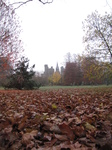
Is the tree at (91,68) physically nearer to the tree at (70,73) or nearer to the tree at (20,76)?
the tree at (20,76)

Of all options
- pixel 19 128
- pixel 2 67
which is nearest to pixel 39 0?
pixel 19 128

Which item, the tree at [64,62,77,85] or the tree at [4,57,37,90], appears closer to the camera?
the tree at [4,57,37,90]

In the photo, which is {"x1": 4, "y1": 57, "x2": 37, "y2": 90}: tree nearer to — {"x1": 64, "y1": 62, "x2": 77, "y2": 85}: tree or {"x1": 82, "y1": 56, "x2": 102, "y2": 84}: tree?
{"x1": 82, "y1": 56, "x2": 102, "y2": 84}: tree

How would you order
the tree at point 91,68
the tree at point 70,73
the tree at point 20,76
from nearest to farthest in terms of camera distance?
the tree at point 91,68, the tree at point 20,76, the tree at point 70,73

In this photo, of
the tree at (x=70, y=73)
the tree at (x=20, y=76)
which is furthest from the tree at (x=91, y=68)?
the tree at (x=70, y=73)

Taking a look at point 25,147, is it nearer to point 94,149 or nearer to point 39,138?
point 39,138

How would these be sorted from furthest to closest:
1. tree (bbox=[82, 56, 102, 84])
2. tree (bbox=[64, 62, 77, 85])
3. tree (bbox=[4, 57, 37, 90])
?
tree (bbox=[64, 62, 77, 85]) < tree (bbox=[4, 57, 37, 90]) < tree (bbox=[82, 56, 102, 84])

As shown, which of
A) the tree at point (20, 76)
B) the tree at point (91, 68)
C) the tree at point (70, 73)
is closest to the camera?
the tree at point (91, 68)

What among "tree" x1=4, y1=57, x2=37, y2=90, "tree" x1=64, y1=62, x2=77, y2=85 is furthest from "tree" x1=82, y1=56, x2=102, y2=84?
"tree" x1=64, y1=62, x2=77, y2=85

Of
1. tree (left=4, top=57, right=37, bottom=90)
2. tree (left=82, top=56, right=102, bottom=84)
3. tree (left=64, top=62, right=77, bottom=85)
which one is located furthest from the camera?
tree (left=64, top=62, right=77, bottom=85)

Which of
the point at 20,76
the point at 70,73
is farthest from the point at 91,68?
the point at 70,73

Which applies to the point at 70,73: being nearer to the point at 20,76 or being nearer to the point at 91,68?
the point at 20,76

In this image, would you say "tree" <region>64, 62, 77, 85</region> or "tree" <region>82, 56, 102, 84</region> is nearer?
"tree" <region>82, 56, 102, 84</region>

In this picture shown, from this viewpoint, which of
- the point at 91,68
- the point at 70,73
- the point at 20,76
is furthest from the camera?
the point at 70,73
